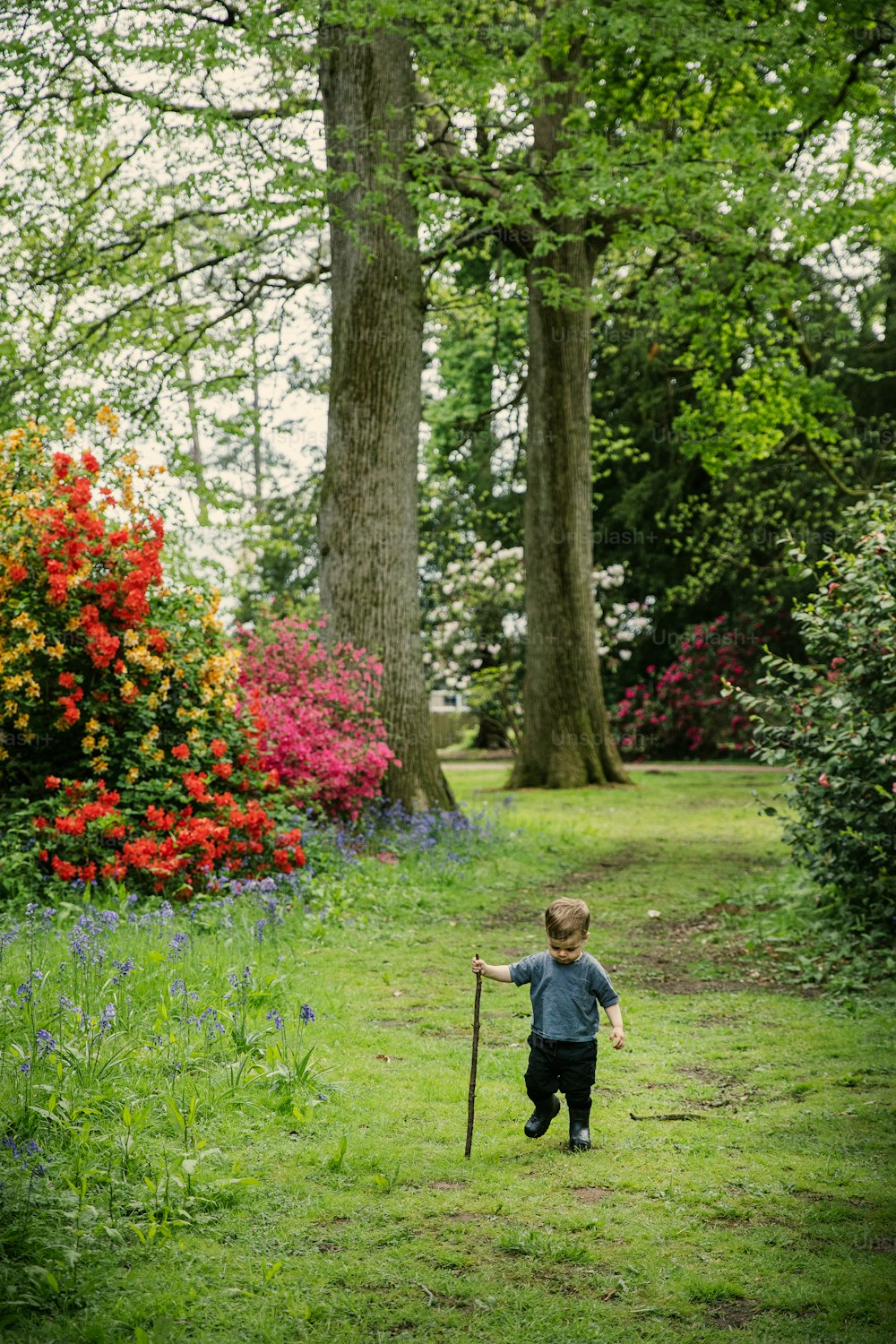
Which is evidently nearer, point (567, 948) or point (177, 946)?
point (567, 948)

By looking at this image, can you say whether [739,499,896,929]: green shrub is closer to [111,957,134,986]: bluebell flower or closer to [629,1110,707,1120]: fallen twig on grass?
[629,1110,707,1120]: fallen twig on grass

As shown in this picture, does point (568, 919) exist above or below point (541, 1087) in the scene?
above

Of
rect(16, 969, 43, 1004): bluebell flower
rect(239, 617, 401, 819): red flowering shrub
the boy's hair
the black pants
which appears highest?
rect(239, 617, 401, 819): red flowering shrub

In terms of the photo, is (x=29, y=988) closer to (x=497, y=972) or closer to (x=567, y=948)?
(x=497, y=972)

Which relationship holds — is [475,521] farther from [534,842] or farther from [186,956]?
[186,956]

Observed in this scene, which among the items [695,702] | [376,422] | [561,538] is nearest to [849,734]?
[376,422]

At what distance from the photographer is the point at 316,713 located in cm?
959

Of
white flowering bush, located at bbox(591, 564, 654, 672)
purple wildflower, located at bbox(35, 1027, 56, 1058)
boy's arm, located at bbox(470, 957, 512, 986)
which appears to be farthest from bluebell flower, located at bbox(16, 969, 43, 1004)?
white flowering bush, located at bbox(591, 564, 654, 672)

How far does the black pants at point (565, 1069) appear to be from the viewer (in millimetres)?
4188

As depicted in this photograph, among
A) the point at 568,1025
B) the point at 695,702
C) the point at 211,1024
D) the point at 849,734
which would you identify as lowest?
the point at 211,1024

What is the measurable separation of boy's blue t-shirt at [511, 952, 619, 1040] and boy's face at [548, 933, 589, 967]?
0.09ft

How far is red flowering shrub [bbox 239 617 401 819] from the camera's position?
9.38 meters

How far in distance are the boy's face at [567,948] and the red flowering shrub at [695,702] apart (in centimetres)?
1925

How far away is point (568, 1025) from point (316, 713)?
5656mm
